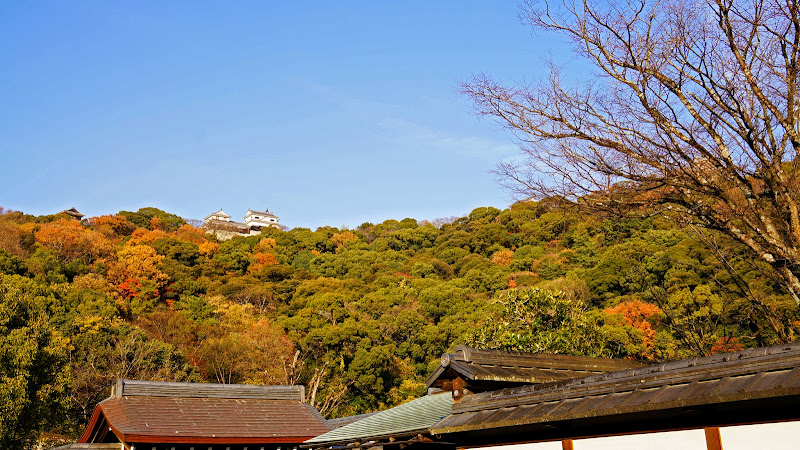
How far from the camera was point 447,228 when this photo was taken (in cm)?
5819

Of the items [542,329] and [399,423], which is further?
[542,329]

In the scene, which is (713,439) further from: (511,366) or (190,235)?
(190,235)

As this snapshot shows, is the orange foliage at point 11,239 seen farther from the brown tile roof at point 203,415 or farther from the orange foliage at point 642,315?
the orange foliage at point 642,315

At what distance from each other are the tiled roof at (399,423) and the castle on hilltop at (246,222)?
216 feet

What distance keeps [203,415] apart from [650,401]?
32.2ft

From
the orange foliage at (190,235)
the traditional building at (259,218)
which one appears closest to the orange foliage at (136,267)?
the orange foliage at (190,235)

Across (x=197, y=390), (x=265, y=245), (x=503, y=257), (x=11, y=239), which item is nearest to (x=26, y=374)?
(x=197, y=390)

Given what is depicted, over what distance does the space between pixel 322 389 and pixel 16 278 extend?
50.3ft

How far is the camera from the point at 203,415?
41.1 ft

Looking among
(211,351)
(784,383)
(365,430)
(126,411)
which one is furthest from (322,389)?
(784,383)

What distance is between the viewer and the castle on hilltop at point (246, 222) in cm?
7625

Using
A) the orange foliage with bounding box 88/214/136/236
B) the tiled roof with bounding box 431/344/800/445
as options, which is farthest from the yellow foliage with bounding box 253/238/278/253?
the tiled roof with bounding box 431/344/800/445

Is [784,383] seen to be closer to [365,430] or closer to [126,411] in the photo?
[365,430]

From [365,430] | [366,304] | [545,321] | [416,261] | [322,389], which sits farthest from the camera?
[416,261]
